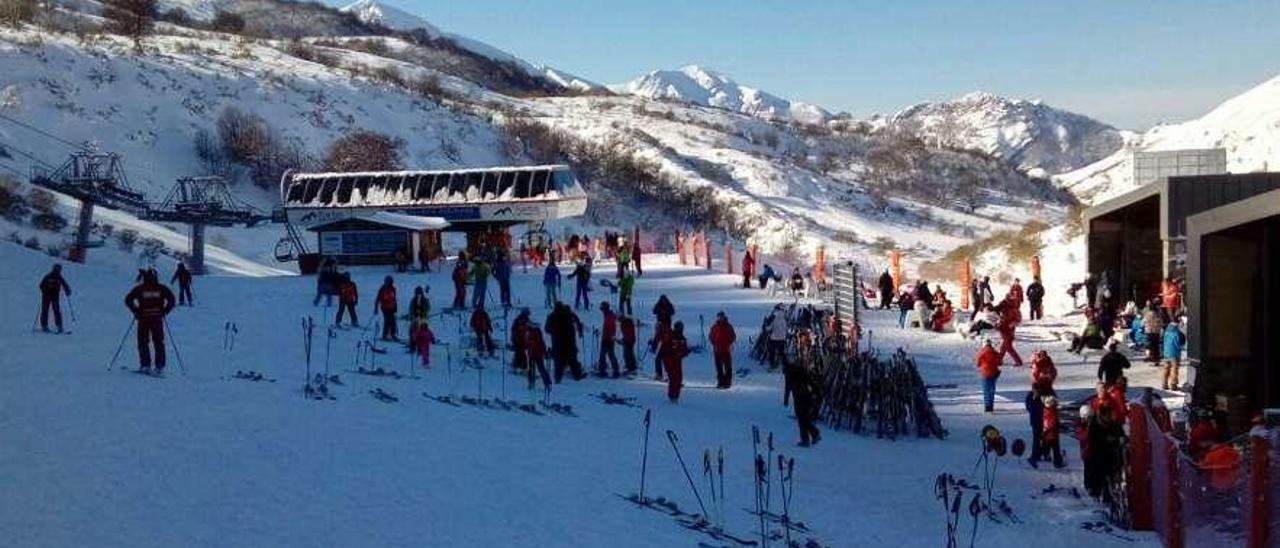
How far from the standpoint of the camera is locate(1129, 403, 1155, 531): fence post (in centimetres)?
1112

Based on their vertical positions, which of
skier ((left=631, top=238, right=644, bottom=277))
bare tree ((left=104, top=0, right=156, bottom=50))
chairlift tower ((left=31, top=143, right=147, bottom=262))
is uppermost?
bare tree ((left=104, top=0, right=156, bottom=50))

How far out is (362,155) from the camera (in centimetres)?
5759

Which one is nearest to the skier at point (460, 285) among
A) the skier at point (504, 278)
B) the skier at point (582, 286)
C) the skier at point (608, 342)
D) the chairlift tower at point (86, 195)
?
the skier at point (504, 278)

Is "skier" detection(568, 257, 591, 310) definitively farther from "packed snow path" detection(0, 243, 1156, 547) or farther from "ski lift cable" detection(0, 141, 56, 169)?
"ski lift cable" detection(0, 141, 56, 169)

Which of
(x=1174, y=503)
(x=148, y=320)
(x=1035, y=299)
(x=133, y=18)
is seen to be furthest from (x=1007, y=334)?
(x=133, y=18)

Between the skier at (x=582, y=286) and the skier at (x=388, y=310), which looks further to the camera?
the skier at (x=582, y=286)

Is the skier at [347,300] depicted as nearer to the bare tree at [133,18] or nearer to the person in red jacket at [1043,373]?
the person in red jacket at [1043,373]

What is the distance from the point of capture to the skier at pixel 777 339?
70.3 ft

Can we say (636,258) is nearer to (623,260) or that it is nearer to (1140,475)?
(623,260)

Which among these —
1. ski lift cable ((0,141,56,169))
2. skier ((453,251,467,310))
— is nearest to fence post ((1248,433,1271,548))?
skier ((453,251,467,310))

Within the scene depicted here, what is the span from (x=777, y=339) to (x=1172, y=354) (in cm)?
611

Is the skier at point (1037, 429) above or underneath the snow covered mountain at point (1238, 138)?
underneath

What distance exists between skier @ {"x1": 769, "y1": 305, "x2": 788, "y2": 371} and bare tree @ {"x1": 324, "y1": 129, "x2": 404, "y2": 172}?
125 feet

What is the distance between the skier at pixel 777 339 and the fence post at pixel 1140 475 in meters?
10.2
